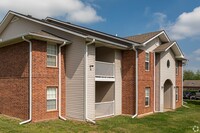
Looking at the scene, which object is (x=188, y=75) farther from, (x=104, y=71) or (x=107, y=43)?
(x=107, y=43)

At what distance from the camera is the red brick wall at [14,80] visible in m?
14.5

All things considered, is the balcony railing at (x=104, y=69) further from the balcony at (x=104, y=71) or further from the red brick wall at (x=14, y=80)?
the red brick wall at (x=14, y=80)

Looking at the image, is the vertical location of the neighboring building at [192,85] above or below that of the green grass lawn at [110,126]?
below

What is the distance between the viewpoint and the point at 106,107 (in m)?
17.2

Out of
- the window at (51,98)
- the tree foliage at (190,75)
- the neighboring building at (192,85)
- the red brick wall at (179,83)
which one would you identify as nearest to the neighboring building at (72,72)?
the window at (51,98)

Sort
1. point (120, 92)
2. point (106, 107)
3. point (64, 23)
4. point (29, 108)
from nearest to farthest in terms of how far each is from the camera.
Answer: point (29, 108)
point (106, 107)
point (120, 92)
point (64, 23)

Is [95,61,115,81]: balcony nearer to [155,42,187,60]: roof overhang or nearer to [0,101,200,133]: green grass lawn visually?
[0,101,200,133]: green grass lawn

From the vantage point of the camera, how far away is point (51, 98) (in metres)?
14.9

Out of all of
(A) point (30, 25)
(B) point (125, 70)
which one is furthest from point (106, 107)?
(A) point (30, 25)

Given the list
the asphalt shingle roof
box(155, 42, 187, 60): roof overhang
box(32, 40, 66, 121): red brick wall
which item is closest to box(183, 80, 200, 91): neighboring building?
box(155, 42, 187, 60): roof overhang

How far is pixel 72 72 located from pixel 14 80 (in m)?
3.83

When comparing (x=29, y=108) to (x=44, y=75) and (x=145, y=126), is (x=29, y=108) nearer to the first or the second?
(x=44, y=75)

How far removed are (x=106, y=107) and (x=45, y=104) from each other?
471cm

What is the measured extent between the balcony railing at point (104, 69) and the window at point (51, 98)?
3.12 m
